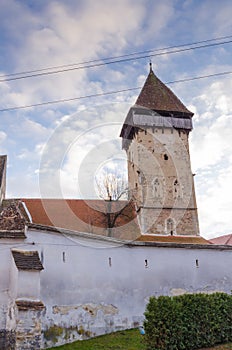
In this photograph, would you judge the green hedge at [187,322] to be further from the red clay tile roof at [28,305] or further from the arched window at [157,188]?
the arched window at [157,188]

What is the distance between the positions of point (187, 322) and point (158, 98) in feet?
78.2

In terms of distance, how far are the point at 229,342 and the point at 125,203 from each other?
18.6m

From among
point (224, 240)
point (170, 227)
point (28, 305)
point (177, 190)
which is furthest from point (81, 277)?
point (224, 240)

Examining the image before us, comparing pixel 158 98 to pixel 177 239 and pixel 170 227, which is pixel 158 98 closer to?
pixel 170 227

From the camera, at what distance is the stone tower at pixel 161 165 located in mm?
28594

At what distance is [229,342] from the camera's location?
10.9 meters

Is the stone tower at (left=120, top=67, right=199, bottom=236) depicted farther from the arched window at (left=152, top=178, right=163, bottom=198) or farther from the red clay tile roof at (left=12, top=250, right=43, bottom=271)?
the red clay tile roof at (left=12, top=250, right=43, bottom=271)

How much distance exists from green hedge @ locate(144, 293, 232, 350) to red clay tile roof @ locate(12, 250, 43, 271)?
3.62 m

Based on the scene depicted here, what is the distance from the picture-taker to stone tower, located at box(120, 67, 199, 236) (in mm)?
28594

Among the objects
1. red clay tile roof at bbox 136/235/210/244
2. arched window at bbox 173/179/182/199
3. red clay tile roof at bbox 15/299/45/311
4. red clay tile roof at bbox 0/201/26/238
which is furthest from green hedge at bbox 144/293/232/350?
arched window at bbox 173/179/182/199

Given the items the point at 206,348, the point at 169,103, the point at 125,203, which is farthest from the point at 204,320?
the point at 169,103

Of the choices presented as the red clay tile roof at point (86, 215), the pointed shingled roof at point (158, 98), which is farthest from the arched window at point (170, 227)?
the pointed shingled roof at point (158, 98)

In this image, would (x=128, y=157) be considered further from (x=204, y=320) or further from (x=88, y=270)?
(x=204, y=320)

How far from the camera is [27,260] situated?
1185cm
